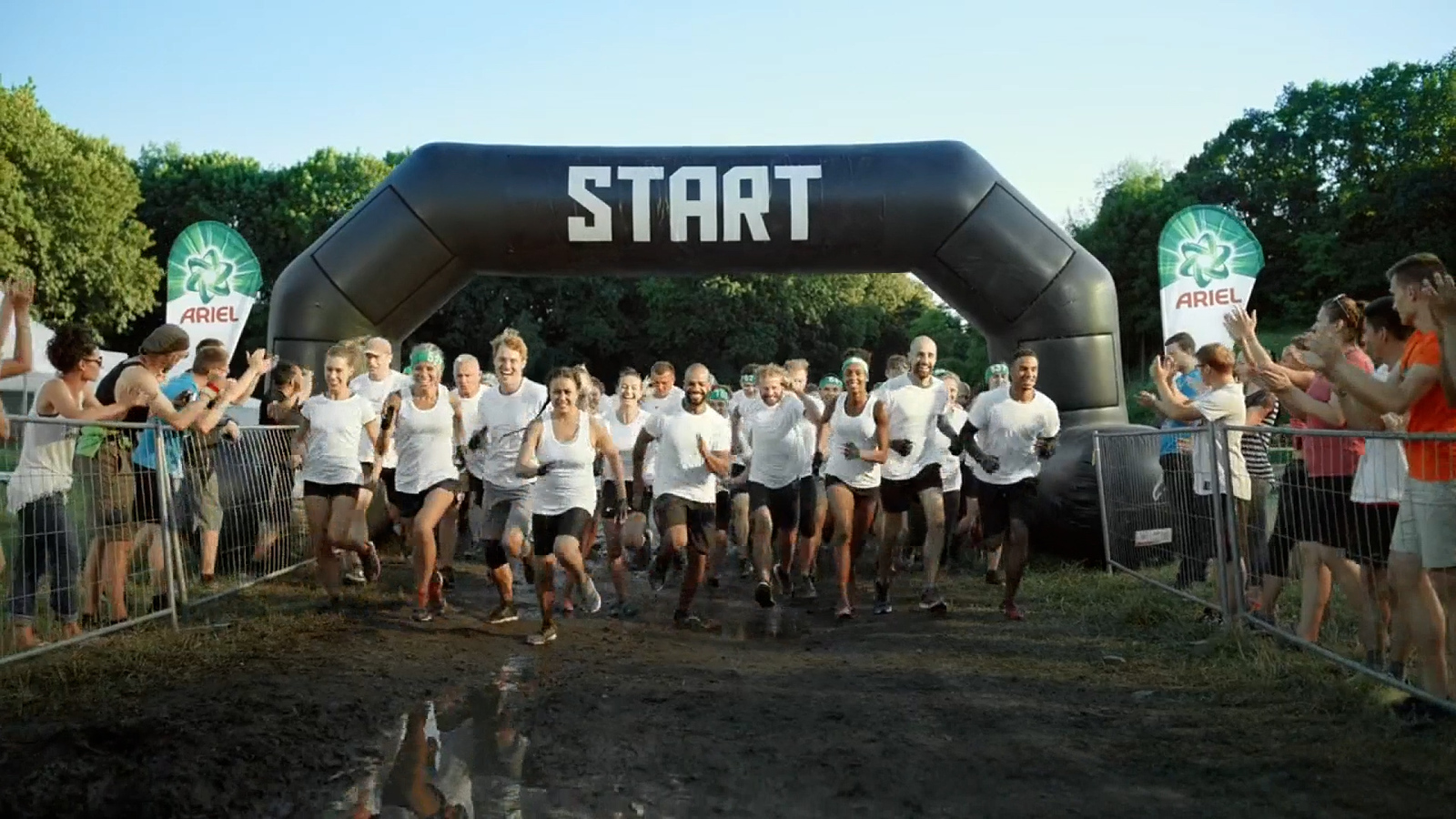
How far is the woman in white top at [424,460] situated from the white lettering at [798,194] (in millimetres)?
4069

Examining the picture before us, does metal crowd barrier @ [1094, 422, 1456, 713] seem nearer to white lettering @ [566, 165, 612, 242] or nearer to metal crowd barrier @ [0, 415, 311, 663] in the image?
white lettering @ [566, 165, 612, 242]

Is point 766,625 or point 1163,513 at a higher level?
point 1163,513

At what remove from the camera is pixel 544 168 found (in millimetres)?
11625

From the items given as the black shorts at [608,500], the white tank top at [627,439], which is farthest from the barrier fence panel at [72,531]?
the white tank top at [627,439]

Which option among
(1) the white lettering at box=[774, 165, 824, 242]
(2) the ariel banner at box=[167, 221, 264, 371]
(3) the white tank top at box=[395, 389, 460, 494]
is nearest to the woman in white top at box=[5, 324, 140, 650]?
(3) the white tank top at box=[395, 389, 460, 494]

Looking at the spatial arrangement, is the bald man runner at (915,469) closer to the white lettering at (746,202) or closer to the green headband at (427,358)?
the white lettering at (746,202)

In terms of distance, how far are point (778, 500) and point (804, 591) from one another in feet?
3.08

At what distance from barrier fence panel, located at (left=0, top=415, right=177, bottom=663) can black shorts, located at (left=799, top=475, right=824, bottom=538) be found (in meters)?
4.69

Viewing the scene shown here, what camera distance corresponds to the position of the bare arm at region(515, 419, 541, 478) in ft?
25.5

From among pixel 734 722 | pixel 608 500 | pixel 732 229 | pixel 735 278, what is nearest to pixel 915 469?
pixel 608 500

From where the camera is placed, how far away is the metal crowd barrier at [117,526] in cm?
629

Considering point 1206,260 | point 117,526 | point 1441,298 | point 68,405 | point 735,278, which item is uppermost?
point 735,278

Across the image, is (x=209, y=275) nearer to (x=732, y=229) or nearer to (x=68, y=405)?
(x=732, y=229)

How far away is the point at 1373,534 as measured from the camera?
570cm
